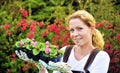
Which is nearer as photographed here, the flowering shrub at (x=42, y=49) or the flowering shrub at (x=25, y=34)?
the flowering shrub at (x=42, y=49)

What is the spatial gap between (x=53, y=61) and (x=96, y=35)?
0.75m

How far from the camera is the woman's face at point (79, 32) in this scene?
421cm

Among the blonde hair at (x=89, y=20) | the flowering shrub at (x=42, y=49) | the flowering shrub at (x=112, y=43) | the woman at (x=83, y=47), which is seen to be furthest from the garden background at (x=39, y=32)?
the flowering shrub at (x=42, y=49)

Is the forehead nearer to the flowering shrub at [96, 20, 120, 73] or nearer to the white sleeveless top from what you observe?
the white sleeveless top

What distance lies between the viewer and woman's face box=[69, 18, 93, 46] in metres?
4.21

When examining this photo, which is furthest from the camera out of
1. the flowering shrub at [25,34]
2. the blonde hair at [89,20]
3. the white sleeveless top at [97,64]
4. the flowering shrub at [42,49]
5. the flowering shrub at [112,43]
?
the flowering shrub at [25,34]

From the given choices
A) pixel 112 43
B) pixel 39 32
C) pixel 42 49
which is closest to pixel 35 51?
pixel 42 49

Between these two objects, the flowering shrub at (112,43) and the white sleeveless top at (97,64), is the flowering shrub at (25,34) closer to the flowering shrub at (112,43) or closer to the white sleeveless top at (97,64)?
the flowering shrub at (112,43)

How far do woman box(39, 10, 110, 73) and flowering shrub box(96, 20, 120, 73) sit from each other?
2.18 metres

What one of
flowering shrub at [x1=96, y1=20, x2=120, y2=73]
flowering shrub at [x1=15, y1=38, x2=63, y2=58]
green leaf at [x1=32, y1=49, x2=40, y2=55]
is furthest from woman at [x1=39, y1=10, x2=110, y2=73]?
flowering shrub at [x1=96, y1=20, x2=120, y2=73]

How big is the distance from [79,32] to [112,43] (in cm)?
258

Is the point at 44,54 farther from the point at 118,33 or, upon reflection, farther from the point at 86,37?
the point at 118,33

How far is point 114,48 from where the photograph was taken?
664 cm

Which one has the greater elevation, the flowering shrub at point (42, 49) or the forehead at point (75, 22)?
the forehead at point (75, 22)
